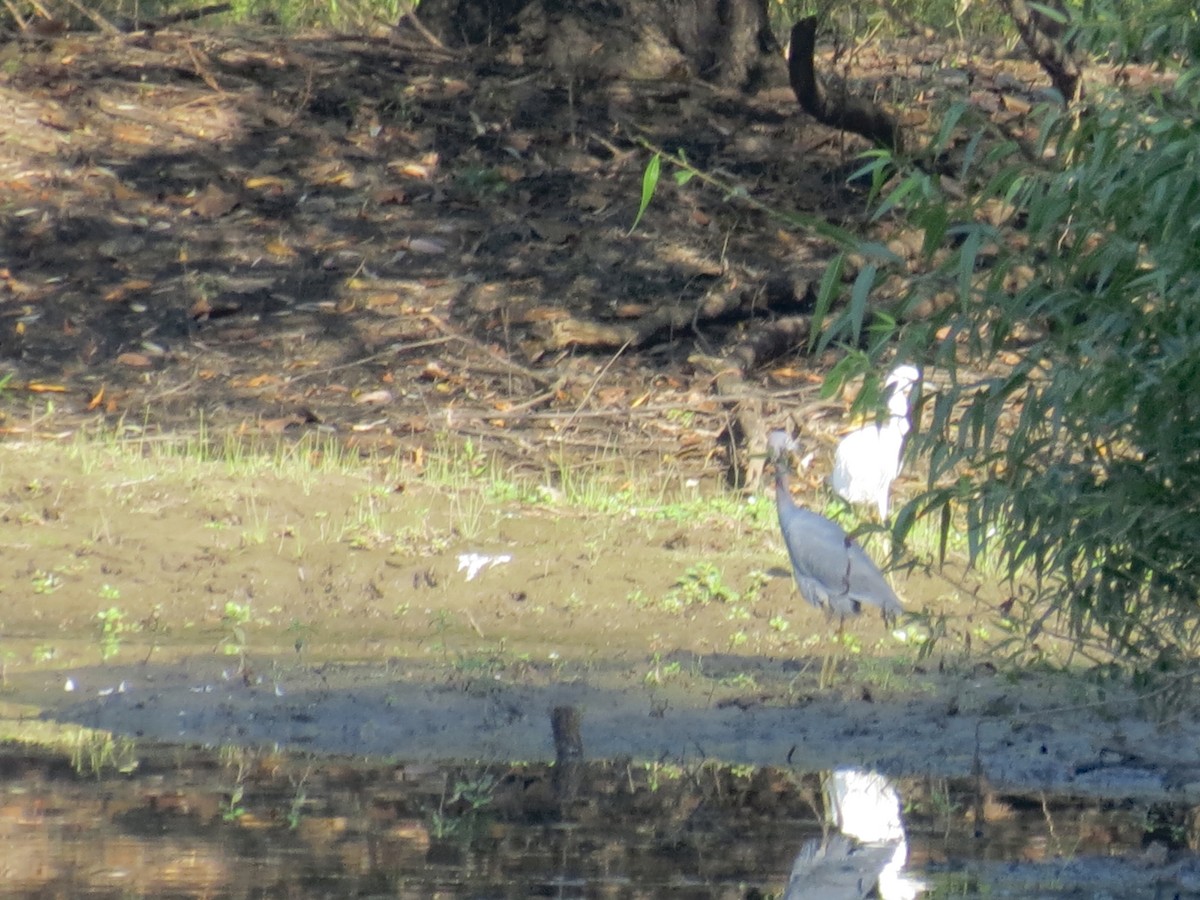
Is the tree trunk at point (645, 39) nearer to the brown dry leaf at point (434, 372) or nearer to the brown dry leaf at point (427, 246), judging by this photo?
the brown dry leaf at point (427, 246)

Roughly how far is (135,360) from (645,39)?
5.33 metres

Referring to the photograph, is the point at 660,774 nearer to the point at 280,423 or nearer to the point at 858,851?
the point at 858,851

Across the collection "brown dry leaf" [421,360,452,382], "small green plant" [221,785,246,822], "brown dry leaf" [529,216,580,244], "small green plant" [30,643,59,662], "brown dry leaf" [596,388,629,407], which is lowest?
"small green plant" [30,643,59,662]

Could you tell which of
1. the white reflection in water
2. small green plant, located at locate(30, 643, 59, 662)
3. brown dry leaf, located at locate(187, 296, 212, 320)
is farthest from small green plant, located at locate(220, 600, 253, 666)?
brown dry leaf, located at locate(187, 296, 212, 320)

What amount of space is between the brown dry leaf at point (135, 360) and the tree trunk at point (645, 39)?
4.75 meters

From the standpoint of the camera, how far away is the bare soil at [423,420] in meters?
6.26

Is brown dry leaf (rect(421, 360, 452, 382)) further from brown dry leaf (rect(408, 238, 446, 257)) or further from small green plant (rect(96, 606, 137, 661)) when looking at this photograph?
small green plant (rect(96, 606, 137, 661))

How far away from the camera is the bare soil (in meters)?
6.26

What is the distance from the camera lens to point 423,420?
34.8 feet

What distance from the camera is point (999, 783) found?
565 centimetres

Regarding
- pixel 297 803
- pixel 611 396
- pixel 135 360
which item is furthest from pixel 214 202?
pixel 297 803

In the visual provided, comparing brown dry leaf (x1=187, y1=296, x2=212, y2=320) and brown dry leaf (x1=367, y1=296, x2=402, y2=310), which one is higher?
brown dry leaf (x1=367, y1=296, x2=402, y2=310)

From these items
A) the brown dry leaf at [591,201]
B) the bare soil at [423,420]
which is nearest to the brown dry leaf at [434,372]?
the bare soil at [423,420]

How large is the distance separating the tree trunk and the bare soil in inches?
10.1
